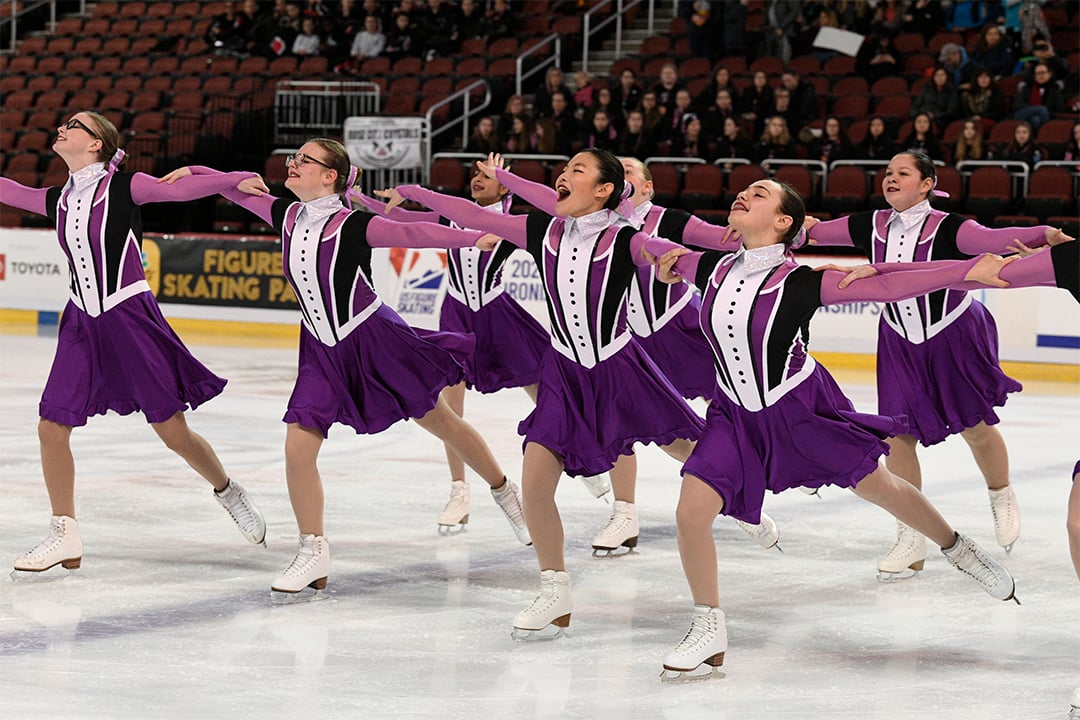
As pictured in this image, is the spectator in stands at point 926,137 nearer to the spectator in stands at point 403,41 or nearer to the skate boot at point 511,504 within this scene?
the spectator in stands at point 403,41

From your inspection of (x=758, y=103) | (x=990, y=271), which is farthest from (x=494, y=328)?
(x=758, y=103)

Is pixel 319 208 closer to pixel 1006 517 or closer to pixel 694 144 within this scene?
pixel 1006 517

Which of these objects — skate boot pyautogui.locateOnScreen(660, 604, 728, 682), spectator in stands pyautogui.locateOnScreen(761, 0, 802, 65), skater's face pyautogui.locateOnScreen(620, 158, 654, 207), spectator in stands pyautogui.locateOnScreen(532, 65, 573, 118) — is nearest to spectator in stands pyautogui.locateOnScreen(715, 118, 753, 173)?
spectator in stands pyautogui.locateOnScreen(532, 65, 573, 118)

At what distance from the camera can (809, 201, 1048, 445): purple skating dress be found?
5.21 metres

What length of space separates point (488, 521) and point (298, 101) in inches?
464

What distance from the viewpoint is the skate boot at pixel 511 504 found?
542 cm

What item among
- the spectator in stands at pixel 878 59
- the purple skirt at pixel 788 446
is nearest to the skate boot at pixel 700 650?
the purple skirt at pixel 788 446

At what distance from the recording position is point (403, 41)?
17.4 m

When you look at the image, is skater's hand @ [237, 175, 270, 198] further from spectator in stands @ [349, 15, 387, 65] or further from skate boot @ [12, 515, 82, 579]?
spectator in stands @ [349, 15, 387, 65]

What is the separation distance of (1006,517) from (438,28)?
13.0m

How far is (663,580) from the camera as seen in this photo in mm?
5160

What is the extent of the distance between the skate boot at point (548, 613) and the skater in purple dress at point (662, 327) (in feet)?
3.76

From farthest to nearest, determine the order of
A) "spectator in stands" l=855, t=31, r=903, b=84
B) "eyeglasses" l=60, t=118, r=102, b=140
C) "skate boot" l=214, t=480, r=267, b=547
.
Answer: "spectator in stands" l=855, t=31, r=903, b=84 → "skate boot" l=214, t=480, r=267, b=547 → "eyeglasses" l=60, t=118, r=102, b=140

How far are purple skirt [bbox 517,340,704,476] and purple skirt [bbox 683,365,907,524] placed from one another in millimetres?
371
